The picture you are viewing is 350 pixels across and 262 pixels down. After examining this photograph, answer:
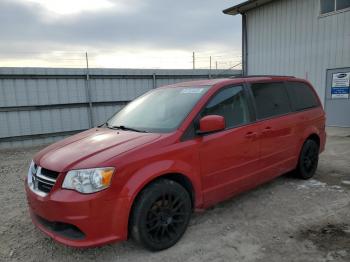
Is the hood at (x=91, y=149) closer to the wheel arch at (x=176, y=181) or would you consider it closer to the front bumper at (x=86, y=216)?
the front bumper at (x=86, y=216)

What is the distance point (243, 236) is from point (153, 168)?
4.26ft

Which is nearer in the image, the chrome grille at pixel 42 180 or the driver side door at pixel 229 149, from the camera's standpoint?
the chrome grille at pixel 42 180

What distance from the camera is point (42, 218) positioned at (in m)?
3.11

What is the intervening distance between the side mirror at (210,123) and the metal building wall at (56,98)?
7.38 meters

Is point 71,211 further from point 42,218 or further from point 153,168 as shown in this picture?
point 153,168

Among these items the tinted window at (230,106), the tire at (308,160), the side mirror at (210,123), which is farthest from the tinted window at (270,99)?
the side mirror at (210,123)

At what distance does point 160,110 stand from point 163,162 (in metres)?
0.97

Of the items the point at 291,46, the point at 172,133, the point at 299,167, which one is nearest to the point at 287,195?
the point at 299,167

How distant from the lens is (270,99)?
458cm

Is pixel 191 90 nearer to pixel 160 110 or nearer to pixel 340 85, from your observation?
pixel 160 110

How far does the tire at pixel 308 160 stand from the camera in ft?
17.0

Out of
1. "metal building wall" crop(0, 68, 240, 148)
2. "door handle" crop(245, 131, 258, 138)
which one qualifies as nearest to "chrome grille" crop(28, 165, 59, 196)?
"door handle" crop(245, 131, 258, 138)

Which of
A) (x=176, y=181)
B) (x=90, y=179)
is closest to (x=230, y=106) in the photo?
(x=176, y=181)

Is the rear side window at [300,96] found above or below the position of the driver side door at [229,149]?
above
